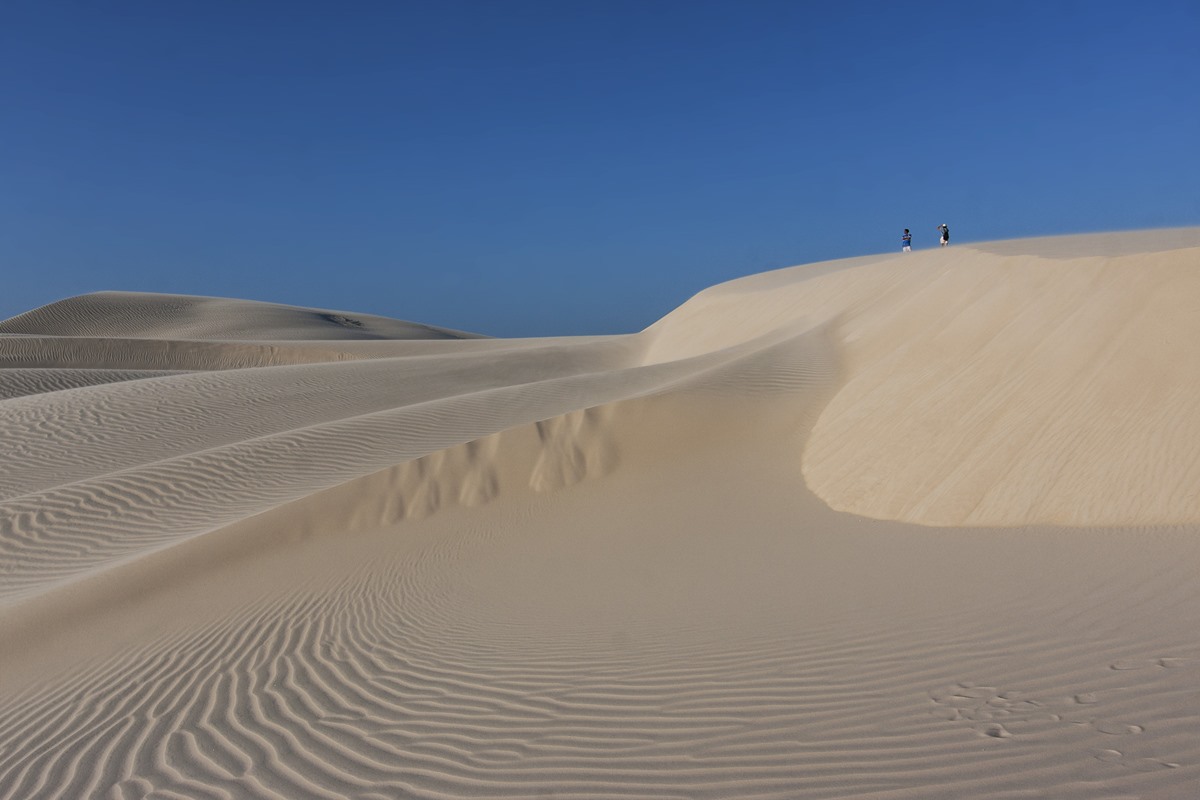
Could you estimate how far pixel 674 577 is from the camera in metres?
7.14

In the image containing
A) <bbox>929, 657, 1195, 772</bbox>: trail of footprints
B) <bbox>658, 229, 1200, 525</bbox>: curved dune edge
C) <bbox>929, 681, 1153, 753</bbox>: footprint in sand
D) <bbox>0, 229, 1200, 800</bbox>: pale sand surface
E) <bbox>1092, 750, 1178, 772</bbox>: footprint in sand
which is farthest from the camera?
<bbox>658, 229, 1200, 525</bbox>: curved dune edge

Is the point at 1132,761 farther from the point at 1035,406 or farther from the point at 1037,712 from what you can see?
the point at 1035,406

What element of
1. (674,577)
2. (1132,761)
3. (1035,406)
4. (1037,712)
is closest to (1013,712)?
(1037,712)

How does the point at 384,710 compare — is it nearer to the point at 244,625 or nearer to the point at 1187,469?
the point at 244,625

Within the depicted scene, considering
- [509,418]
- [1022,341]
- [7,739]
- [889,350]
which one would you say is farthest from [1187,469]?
[509,418]

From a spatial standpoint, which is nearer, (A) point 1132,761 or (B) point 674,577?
(A) point 1132,761

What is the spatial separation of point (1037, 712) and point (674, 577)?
13.2 ft

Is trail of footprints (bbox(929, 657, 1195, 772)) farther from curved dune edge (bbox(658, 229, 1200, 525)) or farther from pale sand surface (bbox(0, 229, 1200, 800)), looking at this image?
curved dune edge (bbox(658, 229, 1200, 525))

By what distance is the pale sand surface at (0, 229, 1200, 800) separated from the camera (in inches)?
141

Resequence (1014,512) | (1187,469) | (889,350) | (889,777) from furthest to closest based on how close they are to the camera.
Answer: (889,350), (1014,512), (1187,469), (889,777)

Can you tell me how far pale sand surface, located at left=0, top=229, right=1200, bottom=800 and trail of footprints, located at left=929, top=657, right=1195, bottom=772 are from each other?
19mm

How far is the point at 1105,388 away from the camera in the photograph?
25.5 ft

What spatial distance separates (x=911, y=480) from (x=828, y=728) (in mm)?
5401

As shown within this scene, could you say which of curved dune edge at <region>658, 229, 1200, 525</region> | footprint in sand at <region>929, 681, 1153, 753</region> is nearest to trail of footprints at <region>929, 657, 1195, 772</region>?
footprint in sand at <region>929, 681, 1153, 753</region>
